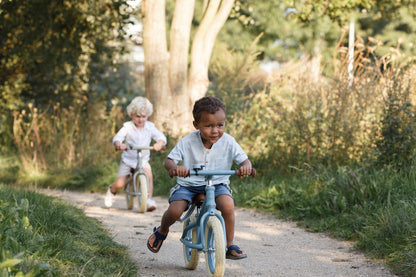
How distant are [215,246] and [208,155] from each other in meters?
0.79

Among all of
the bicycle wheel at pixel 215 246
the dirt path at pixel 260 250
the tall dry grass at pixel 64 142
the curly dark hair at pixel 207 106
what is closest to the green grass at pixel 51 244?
the dirt path at pixel 260 250

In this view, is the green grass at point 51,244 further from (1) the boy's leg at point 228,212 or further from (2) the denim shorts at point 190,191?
(1) the boy's leg at point 228,212

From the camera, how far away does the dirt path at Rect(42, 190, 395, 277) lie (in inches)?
191

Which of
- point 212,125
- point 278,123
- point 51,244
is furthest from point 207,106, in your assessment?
point 278,123

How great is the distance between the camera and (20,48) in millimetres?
11570

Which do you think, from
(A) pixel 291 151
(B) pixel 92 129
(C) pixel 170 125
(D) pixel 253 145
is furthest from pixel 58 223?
(B) pixel 92 129

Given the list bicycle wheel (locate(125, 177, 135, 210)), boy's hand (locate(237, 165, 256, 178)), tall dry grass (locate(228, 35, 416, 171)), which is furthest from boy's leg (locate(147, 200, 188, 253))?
tall dry grass (locate(228, 35, 416, 171))

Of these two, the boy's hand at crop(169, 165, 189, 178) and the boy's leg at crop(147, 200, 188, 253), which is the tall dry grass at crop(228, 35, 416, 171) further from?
the boy's hand at crop(169, 165, 189, 178)

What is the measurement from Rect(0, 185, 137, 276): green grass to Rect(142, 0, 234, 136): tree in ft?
19.9

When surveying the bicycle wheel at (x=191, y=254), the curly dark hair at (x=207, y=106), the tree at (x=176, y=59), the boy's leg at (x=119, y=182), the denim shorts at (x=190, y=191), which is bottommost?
the bicycle wheel at (x=191, y=254)

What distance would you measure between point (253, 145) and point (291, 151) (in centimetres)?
119

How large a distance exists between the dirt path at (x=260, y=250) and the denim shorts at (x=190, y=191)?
0.69 m

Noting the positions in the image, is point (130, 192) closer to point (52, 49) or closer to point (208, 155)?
point (208, 155)

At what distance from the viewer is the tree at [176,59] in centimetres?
1177
